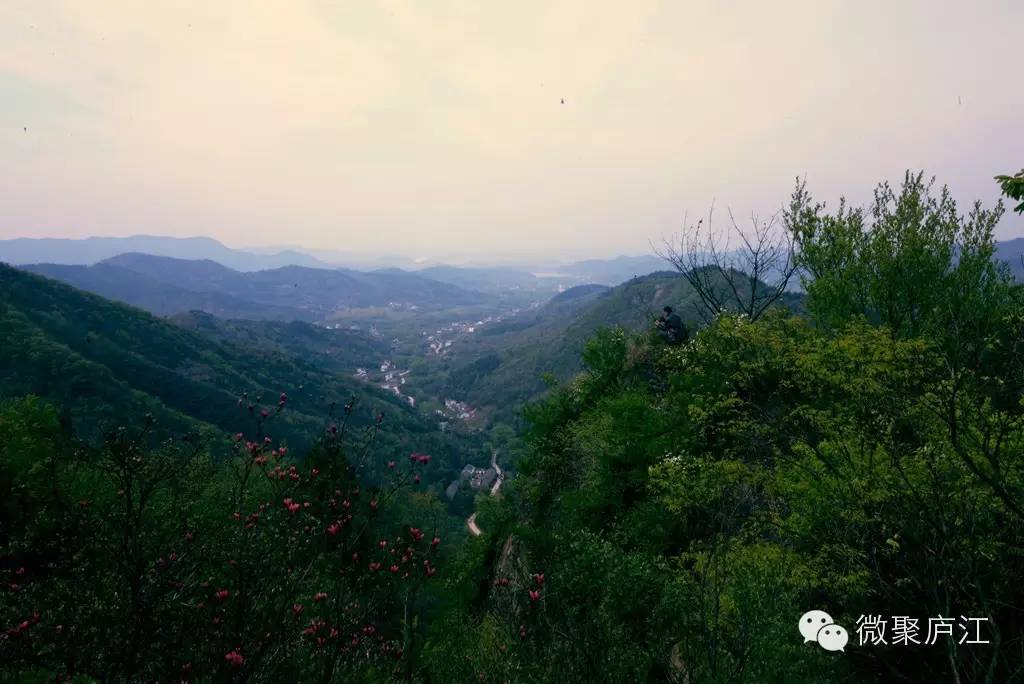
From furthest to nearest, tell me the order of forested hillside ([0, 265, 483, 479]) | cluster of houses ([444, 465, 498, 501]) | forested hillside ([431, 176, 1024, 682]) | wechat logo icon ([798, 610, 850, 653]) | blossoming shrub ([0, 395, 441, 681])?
cluster of houses ([444, 465, 498, 501]) → forested hillside ([0, 265, 483, 479]) → wechat logo icon ([798, 610, 850, 653]) → forested hillside ([431, 176, 1024, 682]) → blossoming shrub ([0, 395, 441, 681])

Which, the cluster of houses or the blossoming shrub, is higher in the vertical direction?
the blossoming shrub

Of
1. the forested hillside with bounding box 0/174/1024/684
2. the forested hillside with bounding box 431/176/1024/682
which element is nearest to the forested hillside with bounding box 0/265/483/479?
the forested hillside with bounding box 0/174/1024/684

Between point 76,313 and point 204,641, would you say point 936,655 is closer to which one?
point 204,641

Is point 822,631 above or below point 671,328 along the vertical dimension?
below

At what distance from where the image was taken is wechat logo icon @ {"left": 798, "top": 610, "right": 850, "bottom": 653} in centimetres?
1291

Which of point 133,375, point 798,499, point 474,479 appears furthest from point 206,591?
point 133,375

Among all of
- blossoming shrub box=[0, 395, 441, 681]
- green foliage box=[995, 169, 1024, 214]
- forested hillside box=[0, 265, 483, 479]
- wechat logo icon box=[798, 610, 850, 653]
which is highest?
green foliage box=[995, 169, 1024, 214]

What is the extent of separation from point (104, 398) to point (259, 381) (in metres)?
82.5

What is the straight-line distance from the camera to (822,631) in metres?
13.2

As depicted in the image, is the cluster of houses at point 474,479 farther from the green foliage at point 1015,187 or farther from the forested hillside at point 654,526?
the green foliage at point 1015,187

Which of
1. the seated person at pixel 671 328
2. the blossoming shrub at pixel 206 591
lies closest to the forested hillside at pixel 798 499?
the seated person at pixel 671 328

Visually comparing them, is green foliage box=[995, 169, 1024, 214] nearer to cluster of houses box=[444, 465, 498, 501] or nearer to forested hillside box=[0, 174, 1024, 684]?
forested hillside box=[0, 174, 1024, 684]

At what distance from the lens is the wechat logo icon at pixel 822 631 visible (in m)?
12.9

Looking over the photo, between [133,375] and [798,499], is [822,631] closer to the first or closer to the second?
A: [798,499]
